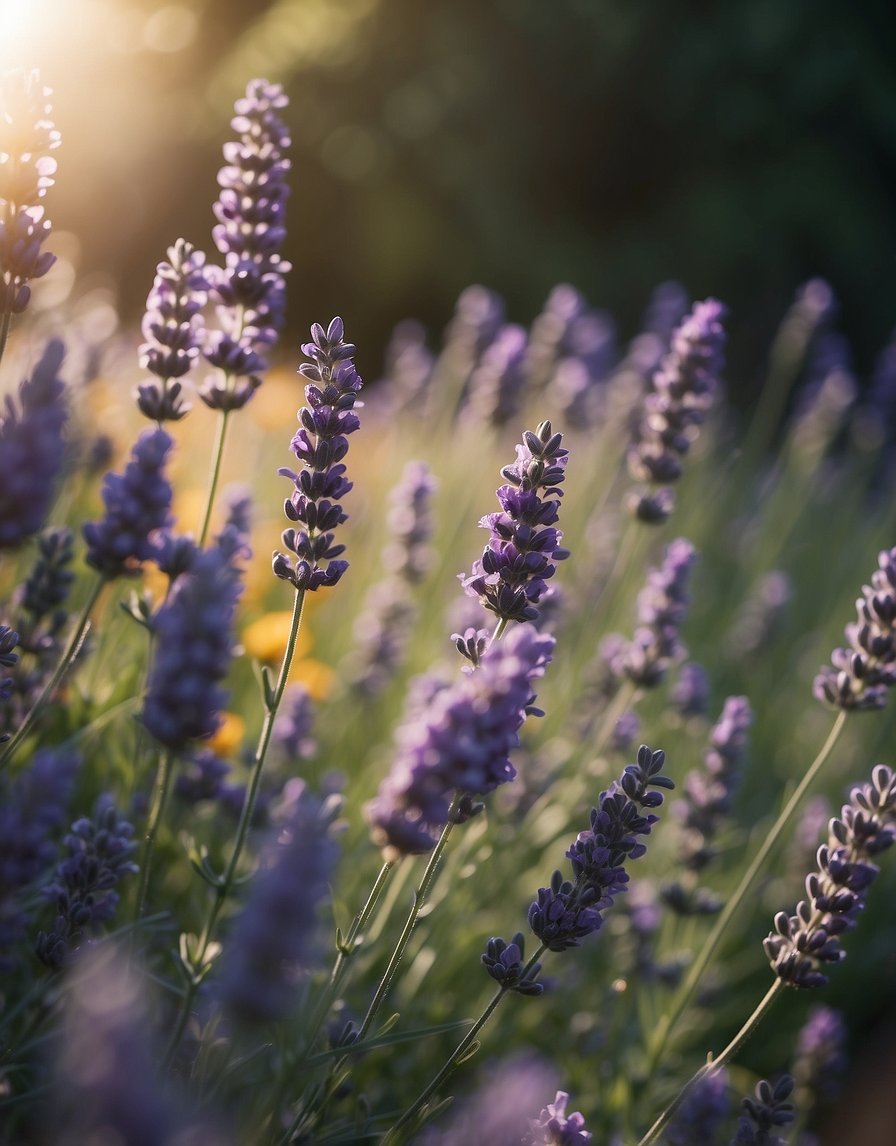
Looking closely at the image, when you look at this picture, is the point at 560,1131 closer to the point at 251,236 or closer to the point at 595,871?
the point at 595,871

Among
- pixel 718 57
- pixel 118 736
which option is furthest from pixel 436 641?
pixel 718 57

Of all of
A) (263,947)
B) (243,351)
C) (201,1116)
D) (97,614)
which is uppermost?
(243,351)

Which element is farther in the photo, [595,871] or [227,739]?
[227,739]

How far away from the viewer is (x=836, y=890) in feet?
5.63

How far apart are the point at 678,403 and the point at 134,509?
1.48 m

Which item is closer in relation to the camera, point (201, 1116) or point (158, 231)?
point (201, 1116)

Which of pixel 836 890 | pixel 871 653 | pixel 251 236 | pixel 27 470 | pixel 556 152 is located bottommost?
pixel 836 890

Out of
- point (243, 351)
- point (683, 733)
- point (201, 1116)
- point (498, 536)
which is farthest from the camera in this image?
point (683, 733)

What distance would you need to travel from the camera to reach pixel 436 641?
4.12 meters

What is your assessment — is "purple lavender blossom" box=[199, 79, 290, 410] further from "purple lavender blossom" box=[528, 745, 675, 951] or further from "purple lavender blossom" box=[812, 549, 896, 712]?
"purple lavender blossom" box=[812, 549, 896, 712]

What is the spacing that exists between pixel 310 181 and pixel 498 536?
35.6ft

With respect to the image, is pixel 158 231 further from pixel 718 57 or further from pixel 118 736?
pixel 118 736

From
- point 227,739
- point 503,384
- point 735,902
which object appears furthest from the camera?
point 503,384

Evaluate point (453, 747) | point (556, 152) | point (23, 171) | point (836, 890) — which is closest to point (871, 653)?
point (836, 890)
